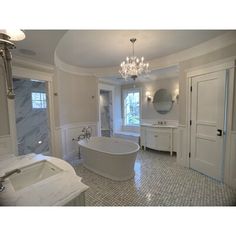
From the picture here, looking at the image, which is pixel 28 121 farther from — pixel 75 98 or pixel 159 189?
pixel 159 189

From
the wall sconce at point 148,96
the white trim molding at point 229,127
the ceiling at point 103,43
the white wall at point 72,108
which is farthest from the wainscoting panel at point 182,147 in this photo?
the white wall at point 72,108

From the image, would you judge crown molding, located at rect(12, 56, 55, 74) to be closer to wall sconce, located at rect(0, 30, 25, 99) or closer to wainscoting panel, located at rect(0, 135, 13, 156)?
wainscoting panel, located at rect(0, 135, 13, 156)

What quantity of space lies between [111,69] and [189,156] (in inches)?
116

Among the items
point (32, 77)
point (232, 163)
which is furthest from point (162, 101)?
point (32, 77)

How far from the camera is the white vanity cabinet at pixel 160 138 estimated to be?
3.68 metres

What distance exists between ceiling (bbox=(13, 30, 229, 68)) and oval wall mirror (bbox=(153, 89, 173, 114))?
157 centimetres

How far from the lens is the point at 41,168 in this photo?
1.36 metres

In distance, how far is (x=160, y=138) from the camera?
3848 mm

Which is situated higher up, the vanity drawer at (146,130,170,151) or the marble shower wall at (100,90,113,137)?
the marble shower wall at (100,90,113,137)

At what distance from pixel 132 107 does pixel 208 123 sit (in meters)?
3.23

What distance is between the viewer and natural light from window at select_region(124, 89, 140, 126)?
5.30m

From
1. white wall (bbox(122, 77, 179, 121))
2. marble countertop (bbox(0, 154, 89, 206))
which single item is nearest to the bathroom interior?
marble countertop (bbox(0, 154, 89, 206))

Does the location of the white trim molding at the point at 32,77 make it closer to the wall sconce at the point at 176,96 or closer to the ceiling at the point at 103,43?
the ceiling at the point at 103,43
